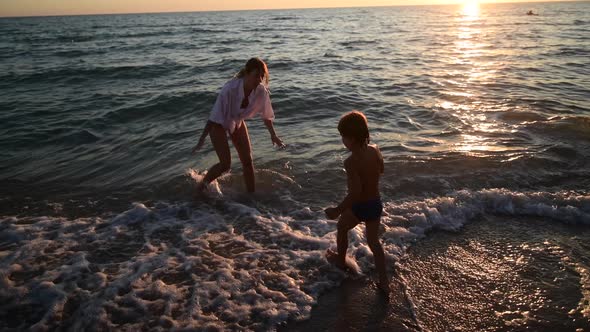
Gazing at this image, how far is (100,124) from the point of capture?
10562mm

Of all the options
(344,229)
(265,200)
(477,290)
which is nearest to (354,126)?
(344,229)

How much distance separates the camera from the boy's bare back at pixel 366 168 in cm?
340

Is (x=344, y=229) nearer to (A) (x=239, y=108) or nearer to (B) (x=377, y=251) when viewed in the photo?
(B) (x=377, y=251)

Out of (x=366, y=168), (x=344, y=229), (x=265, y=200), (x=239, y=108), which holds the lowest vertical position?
(x=265, y=200)

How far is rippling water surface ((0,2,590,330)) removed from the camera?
151 inches

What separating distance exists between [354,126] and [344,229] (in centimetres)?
117

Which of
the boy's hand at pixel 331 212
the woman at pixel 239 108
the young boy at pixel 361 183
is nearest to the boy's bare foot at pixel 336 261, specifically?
the young boy at pixel 361 183

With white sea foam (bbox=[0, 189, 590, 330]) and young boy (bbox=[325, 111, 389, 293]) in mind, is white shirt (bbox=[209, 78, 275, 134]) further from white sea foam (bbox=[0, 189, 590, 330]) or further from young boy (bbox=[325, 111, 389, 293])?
young boy (bbox=[325, 111, 389, 293])

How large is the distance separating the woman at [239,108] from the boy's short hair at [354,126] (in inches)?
76.2

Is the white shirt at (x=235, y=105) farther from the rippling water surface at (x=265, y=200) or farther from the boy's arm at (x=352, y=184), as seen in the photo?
the boy's arm at (x=352, y=184)

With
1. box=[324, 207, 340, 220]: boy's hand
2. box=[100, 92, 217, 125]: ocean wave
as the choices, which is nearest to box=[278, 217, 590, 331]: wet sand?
box=[324, 207, 340, 220]: boy's hand

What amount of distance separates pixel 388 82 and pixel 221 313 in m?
13.0

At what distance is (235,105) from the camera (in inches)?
209

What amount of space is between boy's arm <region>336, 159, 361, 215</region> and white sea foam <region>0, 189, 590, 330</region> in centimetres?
100
